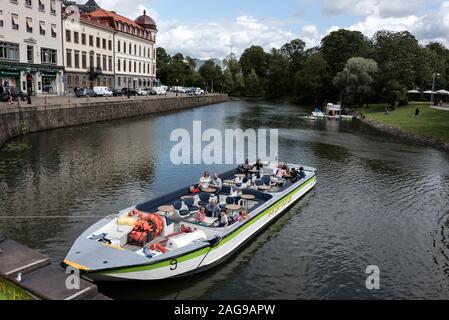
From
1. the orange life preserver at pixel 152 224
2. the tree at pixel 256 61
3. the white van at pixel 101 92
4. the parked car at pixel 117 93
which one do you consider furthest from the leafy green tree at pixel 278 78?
the orange life preserver at pixel 152 224

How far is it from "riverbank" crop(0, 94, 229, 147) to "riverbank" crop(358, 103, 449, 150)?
124ft

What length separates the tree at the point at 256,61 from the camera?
172 metres

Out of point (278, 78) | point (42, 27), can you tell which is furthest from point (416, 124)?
point (278, 78)

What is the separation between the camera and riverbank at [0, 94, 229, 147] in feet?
132

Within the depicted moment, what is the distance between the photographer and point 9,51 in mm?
54250

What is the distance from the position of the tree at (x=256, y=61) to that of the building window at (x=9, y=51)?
408 feet

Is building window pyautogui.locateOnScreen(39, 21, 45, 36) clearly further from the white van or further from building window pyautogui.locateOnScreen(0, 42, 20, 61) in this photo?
the white van

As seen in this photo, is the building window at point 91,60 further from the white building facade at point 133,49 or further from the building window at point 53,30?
the building window at point 53,30

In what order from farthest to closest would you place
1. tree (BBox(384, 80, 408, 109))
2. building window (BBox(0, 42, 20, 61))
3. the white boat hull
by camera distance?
1. tree (BBox(384, 80, 408, 109))
2. building window (BBox(0, 42, 20, 61))
3. the white boat hull

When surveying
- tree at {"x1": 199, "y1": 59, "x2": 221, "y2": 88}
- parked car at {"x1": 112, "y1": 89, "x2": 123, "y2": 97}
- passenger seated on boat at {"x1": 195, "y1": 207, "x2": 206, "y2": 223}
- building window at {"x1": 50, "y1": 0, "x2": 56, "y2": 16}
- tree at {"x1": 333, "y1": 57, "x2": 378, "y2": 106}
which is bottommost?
passenger seated on boat at {"x1": 195, "y1": 207, "x2": 206, "y2": 223}

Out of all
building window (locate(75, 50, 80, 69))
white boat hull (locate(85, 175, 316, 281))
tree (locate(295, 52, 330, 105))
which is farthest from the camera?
tree (locate(295, 52, 330, 105))

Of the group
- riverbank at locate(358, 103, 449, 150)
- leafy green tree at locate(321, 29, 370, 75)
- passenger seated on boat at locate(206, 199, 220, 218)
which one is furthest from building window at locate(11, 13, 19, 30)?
leafy green tree at locate(321, 29, 370, 75)
